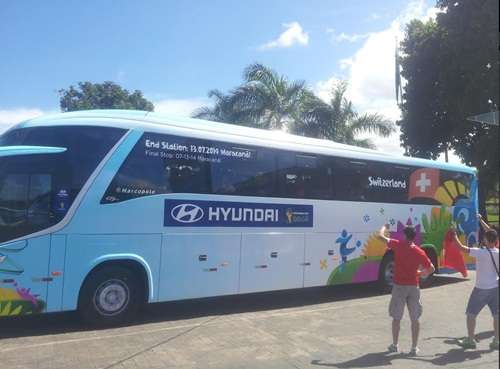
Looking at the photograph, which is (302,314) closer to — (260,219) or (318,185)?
(260,219)

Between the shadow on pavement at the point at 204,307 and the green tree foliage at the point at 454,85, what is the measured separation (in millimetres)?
12382

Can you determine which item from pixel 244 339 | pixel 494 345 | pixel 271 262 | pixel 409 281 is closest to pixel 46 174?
pixel 244 339

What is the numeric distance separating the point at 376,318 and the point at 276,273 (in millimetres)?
2055

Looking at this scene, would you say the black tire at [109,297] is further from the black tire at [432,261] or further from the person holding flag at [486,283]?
the black tire at [432,261]

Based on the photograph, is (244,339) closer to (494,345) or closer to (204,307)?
(204,307)

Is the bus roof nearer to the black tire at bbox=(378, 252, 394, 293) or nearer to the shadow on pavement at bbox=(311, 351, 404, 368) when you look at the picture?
the black tire at bbox=(378, 252, 394, 293)

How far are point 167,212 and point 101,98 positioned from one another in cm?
3870

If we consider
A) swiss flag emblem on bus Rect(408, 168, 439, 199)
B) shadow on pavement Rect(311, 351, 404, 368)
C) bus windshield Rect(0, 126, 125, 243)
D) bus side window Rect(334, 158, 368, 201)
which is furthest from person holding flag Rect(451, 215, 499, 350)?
swiss flag emblem on bus Rect(408, 168, 439, 199)

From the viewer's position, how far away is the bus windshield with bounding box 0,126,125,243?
7.54 meters

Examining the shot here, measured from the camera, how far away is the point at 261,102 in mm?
23750

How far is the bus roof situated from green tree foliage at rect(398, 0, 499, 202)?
13.1 meters

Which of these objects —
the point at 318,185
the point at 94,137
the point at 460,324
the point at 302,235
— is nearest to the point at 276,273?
the point at 302,235

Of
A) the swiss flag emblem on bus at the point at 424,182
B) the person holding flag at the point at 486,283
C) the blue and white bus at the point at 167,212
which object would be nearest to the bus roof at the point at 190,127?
the blue and white bus at the point at 167,212

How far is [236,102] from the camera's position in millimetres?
23750
